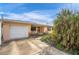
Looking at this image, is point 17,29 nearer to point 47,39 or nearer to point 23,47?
point 23,47

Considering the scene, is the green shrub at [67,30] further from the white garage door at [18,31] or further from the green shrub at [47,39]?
the white garage door at [18,31]

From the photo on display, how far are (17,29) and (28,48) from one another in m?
0.26

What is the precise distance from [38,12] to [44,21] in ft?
0.41

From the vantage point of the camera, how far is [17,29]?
211 cm

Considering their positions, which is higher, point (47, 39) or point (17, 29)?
point (17, 29)

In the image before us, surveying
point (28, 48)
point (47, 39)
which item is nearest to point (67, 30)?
point (47, 39)

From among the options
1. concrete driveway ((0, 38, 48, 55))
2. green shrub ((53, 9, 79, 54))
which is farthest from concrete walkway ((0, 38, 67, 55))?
green shrub ((53, 9, 79, 54))

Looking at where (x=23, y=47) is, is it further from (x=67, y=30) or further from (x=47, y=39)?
(x=67, y=30)

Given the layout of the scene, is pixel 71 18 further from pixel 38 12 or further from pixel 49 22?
pixel 38 12

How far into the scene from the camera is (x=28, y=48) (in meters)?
2.09

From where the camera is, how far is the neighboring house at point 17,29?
208cm

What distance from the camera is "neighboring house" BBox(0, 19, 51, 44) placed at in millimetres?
2084

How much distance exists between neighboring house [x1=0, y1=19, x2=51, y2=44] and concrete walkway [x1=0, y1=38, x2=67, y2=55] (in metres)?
0.07

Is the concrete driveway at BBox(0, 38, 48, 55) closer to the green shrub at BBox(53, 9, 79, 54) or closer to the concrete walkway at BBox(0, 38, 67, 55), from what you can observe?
the concrete walkway at BBox(0, 38, 67, 55)
